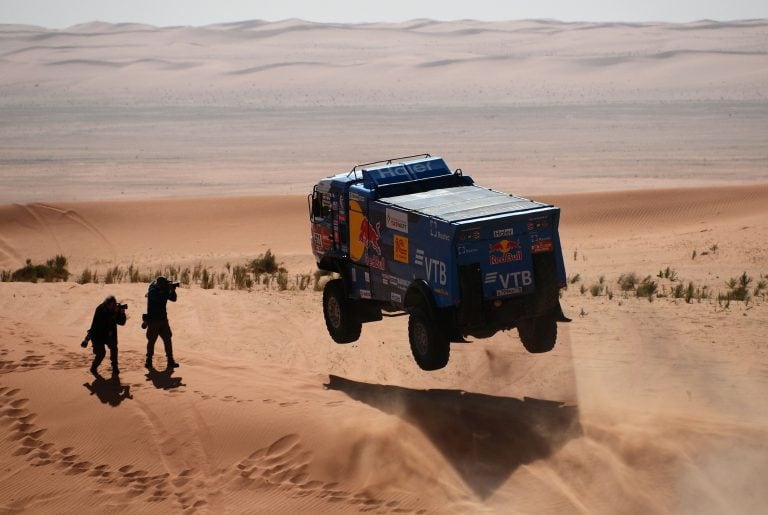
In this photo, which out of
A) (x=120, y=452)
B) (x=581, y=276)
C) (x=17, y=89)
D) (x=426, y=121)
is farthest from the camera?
(x=17, y=89)

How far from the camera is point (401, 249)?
15266 mm

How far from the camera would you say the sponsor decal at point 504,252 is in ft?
47.1

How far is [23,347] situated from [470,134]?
50.8 metres

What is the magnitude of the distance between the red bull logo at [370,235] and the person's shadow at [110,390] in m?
4.03

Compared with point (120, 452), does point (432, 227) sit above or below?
above

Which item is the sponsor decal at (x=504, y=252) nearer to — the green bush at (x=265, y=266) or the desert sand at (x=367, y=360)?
the desert sand at (x=367, y=360)

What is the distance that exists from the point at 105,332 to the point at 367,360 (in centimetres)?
430

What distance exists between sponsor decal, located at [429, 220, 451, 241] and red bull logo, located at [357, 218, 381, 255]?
1469 mm

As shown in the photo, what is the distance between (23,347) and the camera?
1592cm

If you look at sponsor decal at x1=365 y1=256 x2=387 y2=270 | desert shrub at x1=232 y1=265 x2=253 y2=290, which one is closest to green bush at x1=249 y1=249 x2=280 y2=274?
desert shrub at x1=232 y1=265 x2=253 y2=290

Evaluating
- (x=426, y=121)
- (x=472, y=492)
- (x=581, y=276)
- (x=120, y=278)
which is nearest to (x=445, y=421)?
(x=472, y=492)

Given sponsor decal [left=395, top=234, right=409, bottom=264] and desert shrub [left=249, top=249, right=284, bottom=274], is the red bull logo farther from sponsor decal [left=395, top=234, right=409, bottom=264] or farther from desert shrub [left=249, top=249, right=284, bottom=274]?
desert shrub [left=249, top=249, right=284, bottom=274]

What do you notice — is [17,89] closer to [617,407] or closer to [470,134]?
[470,134]

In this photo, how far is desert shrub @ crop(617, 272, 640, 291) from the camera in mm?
22016
